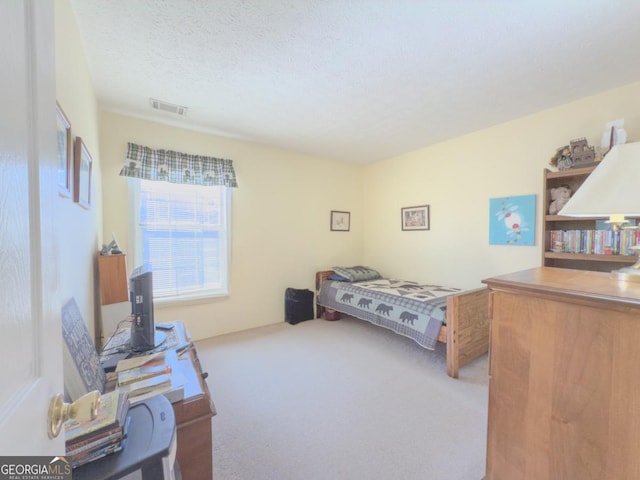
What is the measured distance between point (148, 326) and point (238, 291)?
1.79m

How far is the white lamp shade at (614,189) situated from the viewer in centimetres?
89

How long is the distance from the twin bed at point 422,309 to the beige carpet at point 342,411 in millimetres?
229

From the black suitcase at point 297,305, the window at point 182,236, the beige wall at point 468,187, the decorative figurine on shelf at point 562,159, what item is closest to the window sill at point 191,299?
the window at point 182,236

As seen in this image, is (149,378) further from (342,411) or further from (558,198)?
(558,198)

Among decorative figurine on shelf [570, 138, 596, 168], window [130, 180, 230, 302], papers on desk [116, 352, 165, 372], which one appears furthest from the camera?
window [130, 180, 230, 302]

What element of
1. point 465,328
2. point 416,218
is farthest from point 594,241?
point 416,218

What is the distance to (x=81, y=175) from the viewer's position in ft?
5.26

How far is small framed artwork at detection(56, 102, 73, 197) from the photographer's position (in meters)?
1.14

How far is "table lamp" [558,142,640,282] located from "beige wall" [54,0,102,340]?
6.12 feet

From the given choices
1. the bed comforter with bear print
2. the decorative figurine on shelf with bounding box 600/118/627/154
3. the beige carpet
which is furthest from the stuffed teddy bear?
the beige carpet

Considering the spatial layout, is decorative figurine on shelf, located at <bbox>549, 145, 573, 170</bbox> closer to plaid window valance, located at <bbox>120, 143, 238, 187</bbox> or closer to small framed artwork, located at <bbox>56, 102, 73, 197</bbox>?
plaid window valance, located at <bbox>120, 143, 238, 187</bbox>

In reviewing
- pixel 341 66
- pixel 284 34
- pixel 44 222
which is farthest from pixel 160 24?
pixel 44 222

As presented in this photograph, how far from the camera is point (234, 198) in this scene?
3.32m

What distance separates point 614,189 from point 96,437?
6.06 feet
